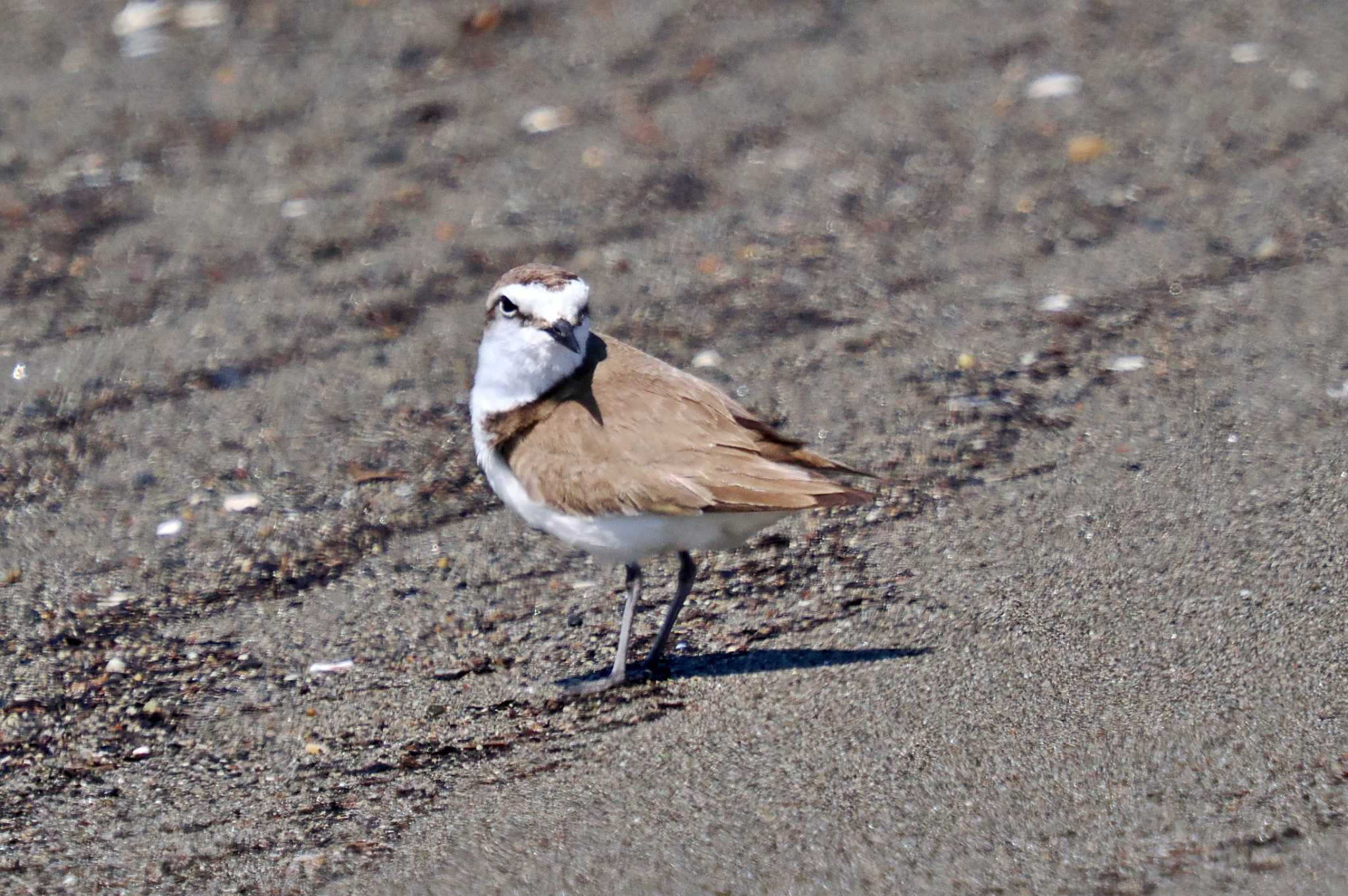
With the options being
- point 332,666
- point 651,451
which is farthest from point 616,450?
point 332,666

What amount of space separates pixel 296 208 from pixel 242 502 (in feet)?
7.04

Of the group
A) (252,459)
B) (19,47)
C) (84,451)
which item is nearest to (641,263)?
(252,459)

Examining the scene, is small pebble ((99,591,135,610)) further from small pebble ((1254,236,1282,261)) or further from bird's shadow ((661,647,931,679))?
small pebble ((1254,236,1282,261))

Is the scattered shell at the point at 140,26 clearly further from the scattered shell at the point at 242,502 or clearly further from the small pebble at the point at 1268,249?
the small pebble at the point at 1268,249

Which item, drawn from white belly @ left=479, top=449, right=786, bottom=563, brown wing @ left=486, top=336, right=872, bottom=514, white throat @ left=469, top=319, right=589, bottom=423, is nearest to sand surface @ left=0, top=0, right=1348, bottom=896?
white belly @ left=479, top=449, right=786, bottom=563

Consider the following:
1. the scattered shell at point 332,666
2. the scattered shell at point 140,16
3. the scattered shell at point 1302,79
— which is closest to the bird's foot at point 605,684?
the scattered shell at point 332,666

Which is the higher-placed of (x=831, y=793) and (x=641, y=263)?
(x=831, y=793)

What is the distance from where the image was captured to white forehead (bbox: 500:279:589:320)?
3.89m

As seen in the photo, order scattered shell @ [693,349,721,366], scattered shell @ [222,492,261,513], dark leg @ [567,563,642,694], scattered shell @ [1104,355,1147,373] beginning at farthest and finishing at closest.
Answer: scattered shell @ [693,349,721,366] < scattered shell @ [1104,355,1147,373] < scattered shell @ [222,492,261,513] < dark leg @ [567,563,642,694]

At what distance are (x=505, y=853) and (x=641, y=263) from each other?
133 inches

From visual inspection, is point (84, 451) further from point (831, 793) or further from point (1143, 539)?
point (1143, 539)

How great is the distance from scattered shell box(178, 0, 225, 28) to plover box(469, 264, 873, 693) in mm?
4876

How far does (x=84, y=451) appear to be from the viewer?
527cm

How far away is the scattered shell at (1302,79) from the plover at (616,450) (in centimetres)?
441
